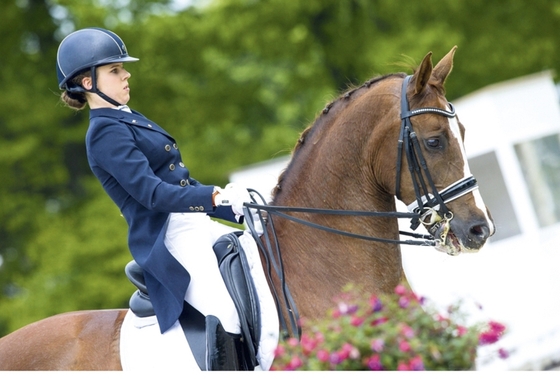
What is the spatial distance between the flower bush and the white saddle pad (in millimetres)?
663

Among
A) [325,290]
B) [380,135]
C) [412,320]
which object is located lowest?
[412,320]

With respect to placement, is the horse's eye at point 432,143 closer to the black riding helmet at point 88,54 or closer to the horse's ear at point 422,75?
the horse's ear at point 422,75

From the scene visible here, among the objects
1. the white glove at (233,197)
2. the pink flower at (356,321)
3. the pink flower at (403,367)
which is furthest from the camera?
the white glove at (233,197)

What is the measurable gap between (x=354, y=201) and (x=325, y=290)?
53 centimetres

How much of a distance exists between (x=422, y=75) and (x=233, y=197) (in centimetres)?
124

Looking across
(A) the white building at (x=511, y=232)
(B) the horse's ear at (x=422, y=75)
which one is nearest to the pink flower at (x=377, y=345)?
(B) the horse's ear at (x=422, y=75)

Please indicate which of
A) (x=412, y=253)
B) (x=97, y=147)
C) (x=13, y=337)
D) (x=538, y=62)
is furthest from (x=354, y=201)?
(x=538, y=62)

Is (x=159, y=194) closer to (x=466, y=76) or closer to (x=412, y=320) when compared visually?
(x=412, y=320)

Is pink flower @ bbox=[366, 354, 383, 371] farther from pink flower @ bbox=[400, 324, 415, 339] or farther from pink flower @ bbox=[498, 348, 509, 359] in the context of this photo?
pink flower @ bbox=[498, 348, 509, 359]

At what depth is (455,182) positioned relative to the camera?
425 cm

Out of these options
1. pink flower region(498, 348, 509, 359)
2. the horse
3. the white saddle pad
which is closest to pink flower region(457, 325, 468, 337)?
pink flower region(498, 348, 509, 359)

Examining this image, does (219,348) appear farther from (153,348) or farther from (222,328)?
(153,348)

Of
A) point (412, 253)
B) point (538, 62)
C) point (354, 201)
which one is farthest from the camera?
point (538, 62)

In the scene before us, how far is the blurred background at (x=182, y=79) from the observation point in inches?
535
